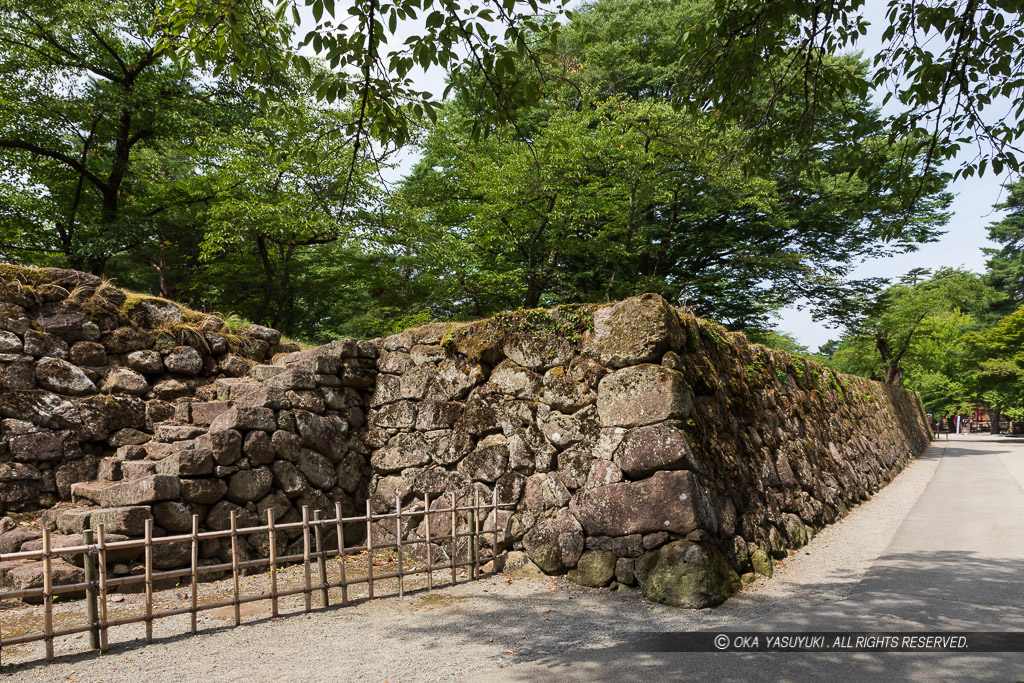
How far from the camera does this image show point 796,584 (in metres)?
6.04

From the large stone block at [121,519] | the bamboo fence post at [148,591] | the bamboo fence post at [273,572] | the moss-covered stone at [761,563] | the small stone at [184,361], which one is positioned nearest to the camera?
the bamboo fence post at [148,591]

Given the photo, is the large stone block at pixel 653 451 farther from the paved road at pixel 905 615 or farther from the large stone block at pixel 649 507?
the paved road at pixel 905 615

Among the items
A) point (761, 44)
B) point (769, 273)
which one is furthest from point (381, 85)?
point (769, 273)

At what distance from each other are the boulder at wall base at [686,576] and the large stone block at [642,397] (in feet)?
3.82

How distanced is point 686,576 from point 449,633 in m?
2.05

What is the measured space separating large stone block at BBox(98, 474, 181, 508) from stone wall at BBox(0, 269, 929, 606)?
0.02 metres

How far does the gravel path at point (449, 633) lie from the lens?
411 centimetres

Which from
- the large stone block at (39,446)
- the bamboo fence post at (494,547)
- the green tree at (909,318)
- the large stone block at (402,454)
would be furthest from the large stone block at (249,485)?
the green tree at (909,318)

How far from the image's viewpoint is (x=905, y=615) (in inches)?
191

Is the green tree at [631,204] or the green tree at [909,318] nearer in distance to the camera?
the green tree at [631,204]

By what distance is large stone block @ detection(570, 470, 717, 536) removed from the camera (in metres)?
5.65

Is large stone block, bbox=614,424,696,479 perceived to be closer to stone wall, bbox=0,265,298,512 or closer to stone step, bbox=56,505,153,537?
stone step, bbox=56,505,153,537

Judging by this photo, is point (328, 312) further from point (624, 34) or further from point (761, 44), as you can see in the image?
point (761, 44)

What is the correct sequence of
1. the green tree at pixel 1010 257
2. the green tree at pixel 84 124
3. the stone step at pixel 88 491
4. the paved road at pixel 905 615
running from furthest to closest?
the green tree at pixel 1010 257, the green tree at pixel 84 124, the stone step at pixel 88 491, the paved road at pixel 905 615
